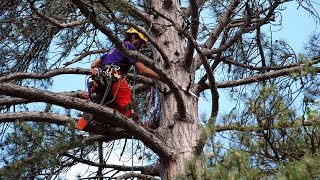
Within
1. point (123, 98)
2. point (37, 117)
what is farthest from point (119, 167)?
point (37, 117)

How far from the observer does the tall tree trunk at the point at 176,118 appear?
402 cm

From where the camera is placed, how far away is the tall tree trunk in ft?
13.2

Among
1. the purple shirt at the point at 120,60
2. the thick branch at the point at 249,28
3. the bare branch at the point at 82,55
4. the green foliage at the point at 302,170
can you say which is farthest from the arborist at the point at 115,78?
the green foliage at the point at 302,170

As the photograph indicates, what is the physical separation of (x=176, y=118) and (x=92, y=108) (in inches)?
33.4

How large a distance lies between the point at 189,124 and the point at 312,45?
1.45 meters

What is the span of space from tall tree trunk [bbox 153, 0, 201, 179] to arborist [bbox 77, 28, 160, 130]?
237mm

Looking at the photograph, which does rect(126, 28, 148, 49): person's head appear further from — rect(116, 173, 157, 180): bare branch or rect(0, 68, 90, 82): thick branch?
rect(116, 173, 157, 180): bare branch

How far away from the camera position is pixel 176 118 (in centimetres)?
425

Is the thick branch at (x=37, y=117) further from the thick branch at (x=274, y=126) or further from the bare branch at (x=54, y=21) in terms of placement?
the thick branch at (x=274, y=126)

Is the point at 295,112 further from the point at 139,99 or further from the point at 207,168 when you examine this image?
the point at 139,99

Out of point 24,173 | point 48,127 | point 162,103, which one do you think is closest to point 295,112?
point 162,103

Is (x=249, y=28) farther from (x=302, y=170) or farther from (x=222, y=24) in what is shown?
(x=302, y=170)

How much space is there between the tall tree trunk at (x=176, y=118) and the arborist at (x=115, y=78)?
237 mm

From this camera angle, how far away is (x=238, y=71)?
5668 mm
